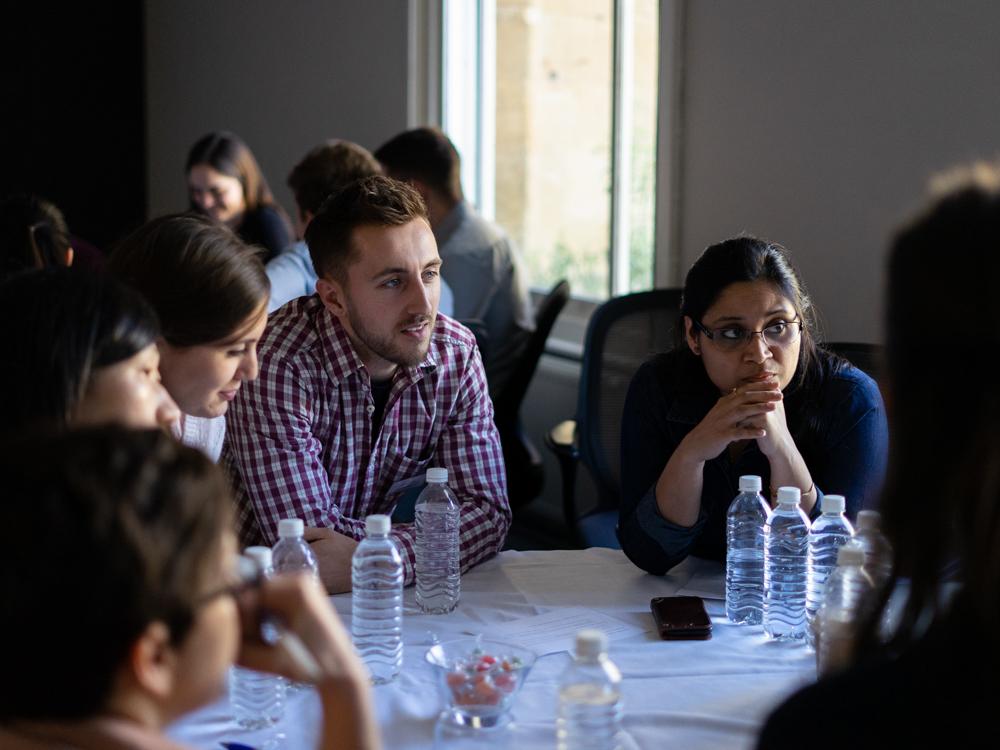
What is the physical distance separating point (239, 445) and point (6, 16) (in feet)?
18.5

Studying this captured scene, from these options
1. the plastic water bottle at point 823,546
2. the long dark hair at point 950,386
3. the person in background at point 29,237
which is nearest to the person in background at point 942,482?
the long dark hair at point 950,386

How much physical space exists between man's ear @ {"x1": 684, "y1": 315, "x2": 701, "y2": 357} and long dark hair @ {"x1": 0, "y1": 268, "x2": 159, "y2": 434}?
3.46 feet

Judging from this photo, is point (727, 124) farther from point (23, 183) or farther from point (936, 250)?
point (23, 183)

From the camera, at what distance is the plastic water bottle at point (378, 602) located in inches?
63.0

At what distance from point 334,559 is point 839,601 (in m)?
0.81

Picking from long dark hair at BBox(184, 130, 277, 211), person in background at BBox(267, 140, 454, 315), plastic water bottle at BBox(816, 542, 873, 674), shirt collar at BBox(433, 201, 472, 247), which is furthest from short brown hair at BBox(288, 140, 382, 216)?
plastic water bottle at BBox(816, 542, 873, 674)

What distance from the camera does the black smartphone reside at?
170cm

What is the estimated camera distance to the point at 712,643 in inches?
66.6

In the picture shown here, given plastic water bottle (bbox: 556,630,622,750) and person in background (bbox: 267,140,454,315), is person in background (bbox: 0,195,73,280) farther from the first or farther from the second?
plastic water bottle (bbox: 556,630,622,750)

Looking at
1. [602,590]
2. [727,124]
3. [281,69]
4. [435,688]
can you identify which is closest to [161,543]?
[435,688]

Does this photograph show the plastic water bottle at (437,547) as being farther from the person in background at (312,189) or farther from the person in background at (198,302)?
the person in background at (312,189)

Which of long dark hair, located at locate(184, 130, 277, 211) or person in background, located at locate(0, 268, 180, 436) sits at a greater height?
long dark hair, located at locate(184, 130, 277, 211)

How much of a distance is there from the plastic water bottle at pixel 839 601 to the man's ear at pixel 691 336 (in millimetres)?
628

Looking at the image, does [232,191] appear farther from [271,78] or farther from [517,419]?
[517,419]
